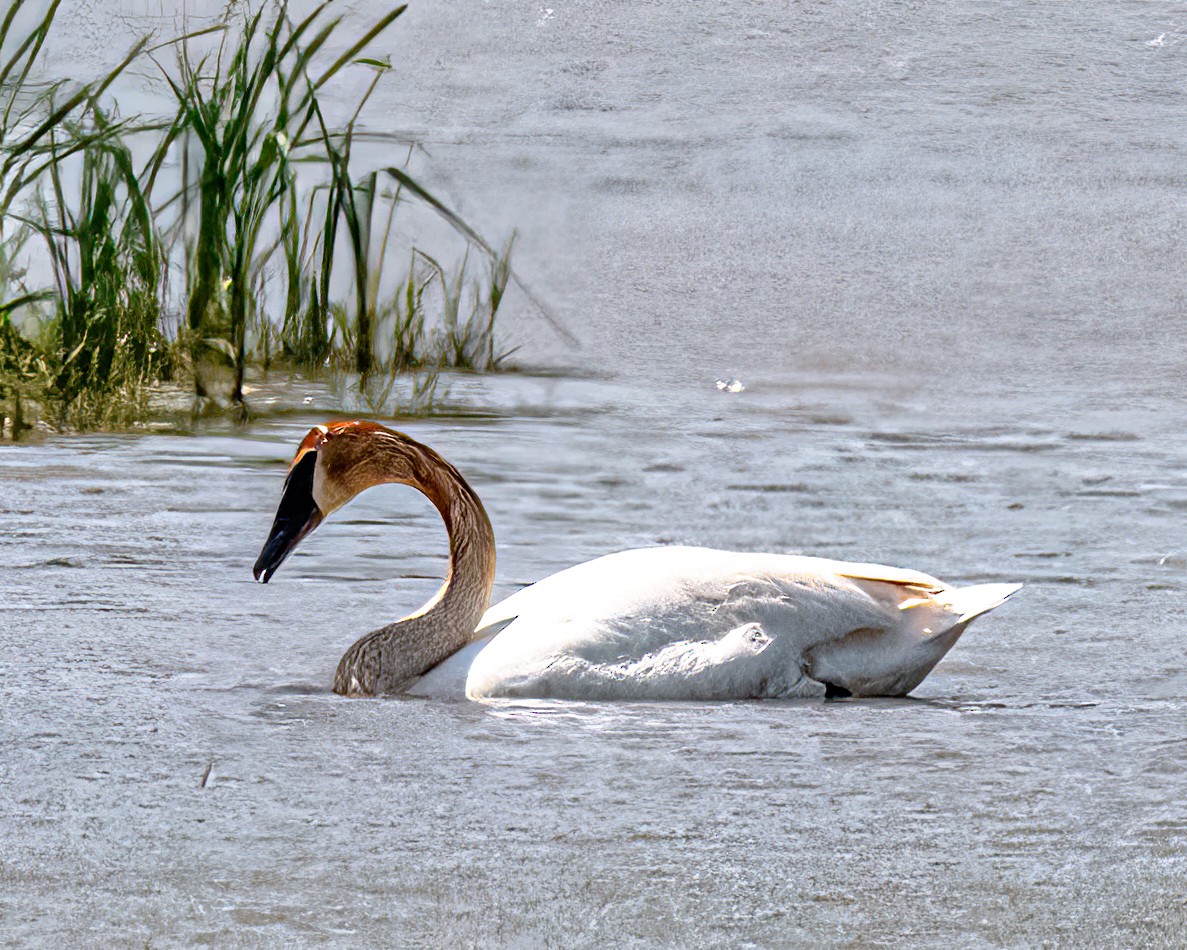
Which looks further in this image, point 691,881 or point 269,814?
point 269,814

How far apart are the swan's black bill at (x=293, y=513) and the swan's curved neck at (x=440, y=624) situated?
0.50 ft

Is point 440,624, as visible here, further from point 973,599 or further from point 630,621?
point 973,599

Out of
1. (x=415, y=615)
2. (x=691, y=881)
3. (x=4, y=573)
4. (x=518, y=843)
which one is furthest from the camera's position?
(x=4, y=573)

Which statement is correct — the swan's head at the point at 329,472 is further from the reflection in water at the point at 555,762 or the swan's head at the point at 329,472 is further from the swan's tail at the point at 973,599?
the swan's tail at the point at 973,599

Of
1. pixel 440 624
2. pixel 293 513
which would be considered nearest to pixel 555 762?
pixel 440 624

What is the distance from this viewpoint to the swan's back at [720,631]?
9.03ft

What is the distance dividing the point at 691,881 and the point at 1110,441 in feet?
16.2

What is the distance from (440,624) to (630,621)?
390mm

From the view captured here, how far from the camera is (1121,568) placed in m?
4.05

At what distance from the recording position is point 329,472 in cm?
301

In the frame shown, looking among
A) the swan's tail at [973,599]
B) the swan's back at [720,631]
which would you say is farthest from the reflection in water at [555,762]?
the swan's tail at [973,599]

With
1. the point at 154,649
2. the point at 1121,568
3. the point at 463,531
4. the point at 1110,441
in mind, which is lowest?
the point at 1110,441

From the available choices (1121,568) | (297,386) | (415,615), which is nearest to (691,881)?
(415,615)

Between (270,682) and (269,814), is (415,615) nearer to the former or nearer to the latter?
(270,682)
